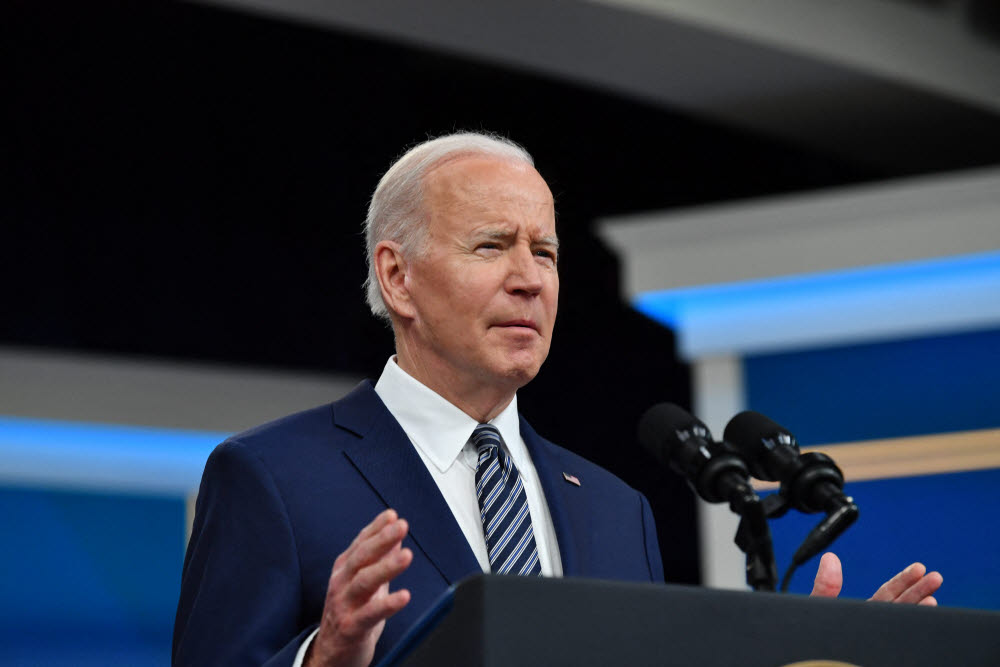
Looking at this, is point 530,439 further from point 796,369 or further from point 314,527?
point 796,369

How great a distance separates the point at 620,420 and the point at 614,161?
1009 millimetres

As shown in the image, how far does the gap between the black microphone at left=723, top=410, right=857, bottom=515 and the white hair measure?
67 centimetres

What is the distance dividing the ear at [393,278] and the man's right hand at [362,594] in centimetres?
71

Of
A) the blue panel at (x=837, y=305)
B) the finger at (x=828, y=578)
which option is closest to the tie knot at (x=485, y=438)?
the finger at (x=828, y=578)

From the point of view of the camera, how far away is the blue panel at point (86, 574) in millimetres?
4945

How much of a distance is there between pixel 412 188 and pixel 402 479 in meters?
0.47

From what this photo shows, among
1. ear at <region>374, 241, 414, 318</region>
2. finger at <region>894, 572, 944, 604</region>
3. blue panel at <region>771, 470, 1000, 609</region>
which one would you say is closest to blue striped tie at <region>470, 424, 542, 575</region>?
ear at <region>374, 241, 414, 318</region>

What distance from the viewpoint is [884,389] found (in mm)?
4500

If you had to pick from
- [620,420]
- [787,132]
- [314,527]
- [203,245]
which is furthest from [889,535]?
[314,527]

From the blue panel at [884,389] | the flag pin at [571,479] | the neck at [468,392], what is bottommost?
the flag pin at [571,479]

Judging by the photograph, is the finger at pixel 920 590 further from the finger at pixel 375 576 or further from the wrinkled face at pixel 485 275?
the finger at pixel 375 576

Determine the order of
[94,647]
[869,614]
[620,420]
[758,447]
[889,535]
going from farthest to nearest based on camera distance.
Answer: [620,420], [94,647], [889,535], [758,447], [869,614]

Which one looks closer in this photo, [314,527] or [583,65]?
[314,527]

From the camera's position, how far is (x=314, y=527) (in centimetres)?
175
